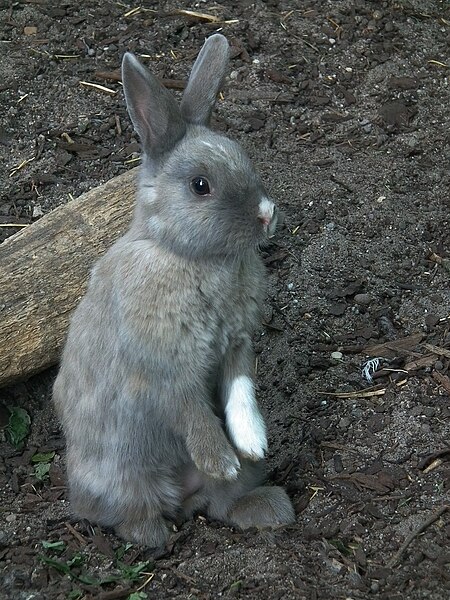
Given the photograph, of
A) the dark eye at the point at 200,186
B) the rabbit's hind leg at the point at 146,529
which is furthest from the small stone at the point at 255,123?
the rabbit's hind leg at the point at 146,529

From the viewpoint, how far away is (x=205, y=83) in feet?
17.7

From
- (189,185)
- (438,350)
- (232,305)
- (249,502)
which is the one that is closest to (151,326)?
(232,305)

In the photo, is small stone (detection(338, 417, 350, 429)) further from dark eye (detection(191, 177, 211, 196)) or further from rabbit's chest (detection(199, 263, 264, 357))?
dark eye (detection(191, 177, 211, 196))

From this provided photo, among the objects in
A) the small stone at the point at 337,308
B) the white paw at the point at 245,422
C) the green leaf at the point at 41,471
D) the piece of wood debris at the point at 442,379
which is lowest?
the green leaf at the point at 41,471

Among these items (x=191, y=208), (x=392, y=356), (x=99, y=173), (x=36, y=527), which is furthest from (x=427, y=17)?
(x=36, y=527)

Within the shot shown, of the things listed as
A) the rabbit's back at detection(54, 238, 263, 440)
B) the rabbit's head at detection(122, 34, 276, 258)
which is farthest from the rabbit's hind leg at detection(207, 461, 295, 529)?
the rabbit's head at detection(122, 34, 276, 258)

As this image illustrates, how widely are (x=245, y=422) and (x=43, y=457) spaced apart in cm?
150

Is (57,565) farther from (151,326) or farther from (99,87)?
(99,87)

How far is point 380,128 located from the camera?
831 cm

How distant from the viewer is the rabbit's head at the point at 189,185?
16.4 feet

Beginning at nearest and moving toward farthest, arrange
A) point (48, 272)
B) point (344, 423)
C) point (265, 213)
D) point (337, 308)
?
point (265, 213) → point (344, 423) → point (48, 272) → point (337, 308)

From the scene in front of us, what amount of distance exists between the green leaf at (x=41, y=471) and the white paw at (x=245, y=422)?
1.34m

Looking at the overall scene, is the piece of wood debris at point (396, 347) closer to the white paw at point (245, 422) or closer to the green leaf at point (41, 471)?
the white paw at point (245, 422)

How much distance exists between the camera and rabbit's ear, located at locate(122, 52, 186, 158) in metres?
4.99
